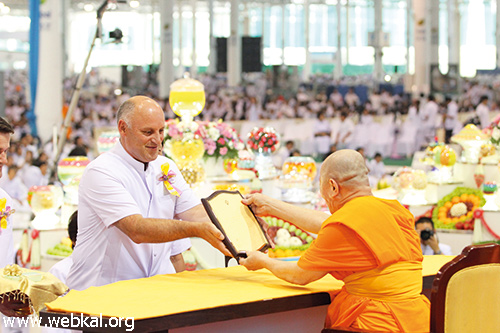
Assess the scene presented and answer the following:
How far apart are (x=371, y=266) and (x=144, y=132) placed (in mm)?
1040

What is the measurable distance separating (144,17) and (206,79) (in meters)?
8.23

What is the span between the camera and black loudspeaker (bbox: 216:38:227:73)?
23.4 meters

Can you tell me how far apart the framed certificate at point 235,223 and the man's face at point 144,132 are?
31 cm

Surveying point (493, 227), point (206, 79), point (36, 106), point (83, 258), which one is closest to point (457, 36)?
point (206, 79)

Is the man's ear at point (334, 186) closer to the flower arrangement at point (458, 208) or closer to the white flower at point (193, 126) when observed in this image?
the white flower at point (193, 126)

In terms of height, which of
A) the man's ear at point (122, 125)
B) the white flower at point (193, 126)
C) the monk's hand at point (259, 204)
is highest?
the man's ear at point (122, 125)

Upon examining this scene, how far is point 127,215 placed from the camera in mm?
3061

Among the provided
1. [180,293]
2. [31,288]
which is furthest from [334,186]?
[31,288]

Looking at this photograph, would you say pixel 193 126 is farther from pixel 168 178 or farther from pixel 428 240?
pixel 168 178

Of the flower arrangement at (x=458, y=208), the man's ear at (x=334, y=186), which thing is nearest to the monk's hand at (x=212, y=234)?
the man's ear at (x=334, y=186)

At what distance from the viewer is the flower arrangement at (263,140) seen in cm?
676

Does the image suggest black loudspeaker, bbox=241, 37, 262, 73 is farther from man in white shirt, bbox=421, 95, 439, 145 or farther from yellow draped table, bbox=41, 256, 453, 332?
yellow draped table, bbox=41, 256, 453, 332

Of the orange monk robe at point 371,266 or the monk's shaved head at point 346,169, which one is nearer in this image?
the orange monk robe at point 371,266

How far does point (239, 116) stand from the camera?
68.0ft
